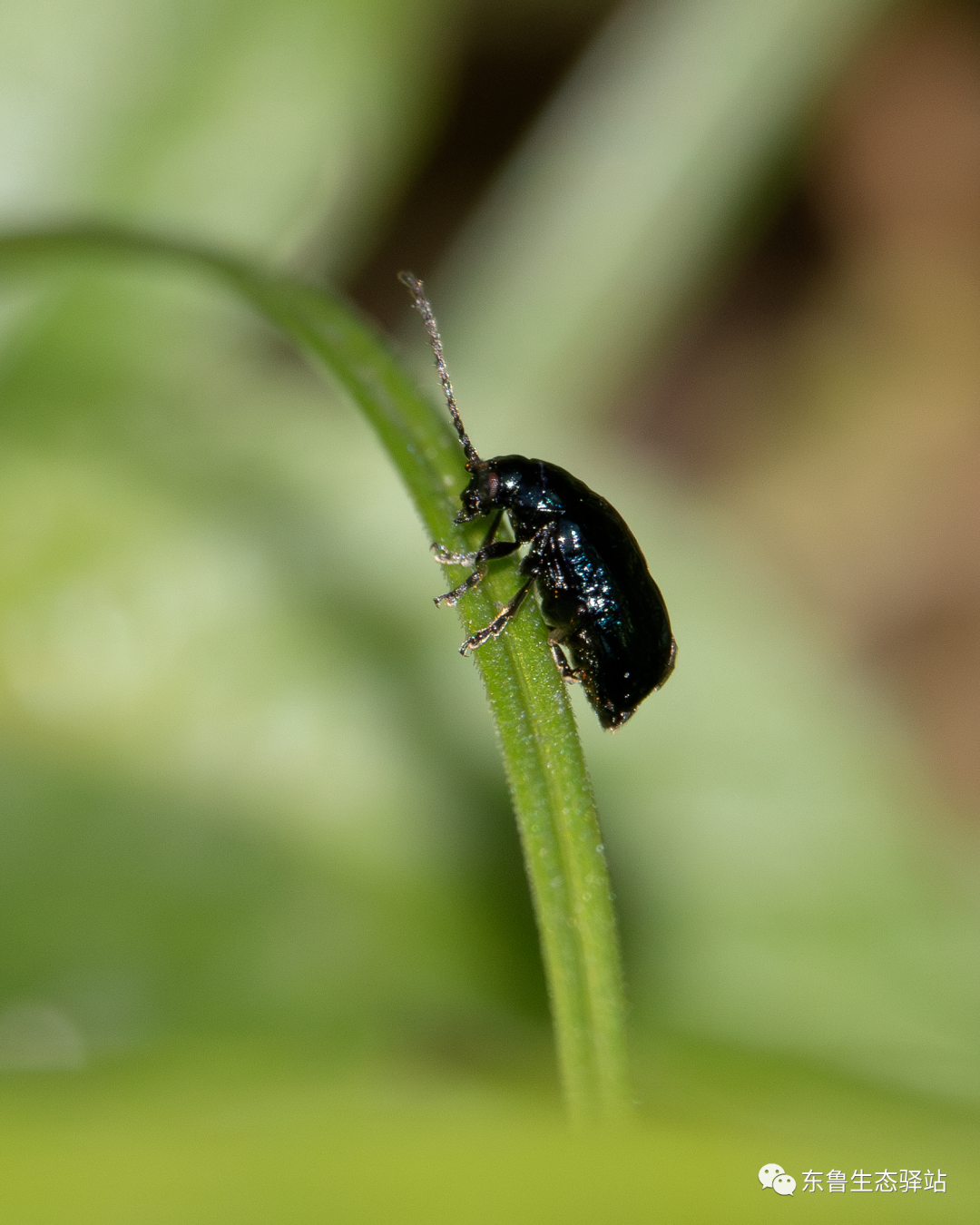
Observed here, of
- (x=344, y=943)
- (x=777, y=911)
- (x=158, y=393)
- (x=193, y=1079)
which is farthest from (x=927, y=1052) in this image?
(x=158, y=393)

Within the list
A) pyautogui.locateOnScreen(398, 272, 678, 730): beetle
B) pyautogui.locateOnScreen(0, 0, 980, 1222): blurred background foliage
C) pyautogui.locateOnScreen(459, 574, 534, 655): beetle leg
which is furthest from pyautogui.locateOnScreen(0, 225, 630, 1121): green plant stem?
pyautogui.locateOnScreen(398, 272, 678, 730): beetle

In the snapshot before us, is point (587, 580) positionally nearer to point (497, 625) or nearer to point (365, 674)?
point (365, 674)

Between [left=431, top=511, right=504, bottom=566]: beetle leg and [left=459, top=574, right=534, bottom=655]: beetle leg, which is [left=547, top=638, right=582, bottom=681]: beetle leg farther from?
[left=459, top=574, right=534, bottom=655]: beetle leg

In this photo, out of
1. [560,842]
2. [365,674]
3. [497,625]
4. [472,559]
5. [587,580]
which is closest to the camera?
[560,842]

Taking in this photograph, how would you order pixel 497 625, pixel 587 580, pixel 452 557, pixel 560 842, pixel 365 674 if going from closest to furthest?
pixel 560 842 → pixel 497 625 → pixel 452 557 → pixel 587 580 → pixel 365 674

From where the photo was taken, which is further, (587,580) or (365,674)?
(365,674)

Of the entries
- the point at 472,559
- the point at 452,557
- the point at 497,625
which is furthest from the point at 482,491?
the point at 497,625

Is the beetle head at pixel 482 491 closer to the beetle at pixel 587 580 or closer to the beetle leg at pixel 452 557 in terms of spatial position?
the beetle at pixel 587 580

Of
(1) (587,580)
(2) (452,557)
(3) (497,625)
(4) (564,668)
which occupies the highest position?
(1) (587,580)
